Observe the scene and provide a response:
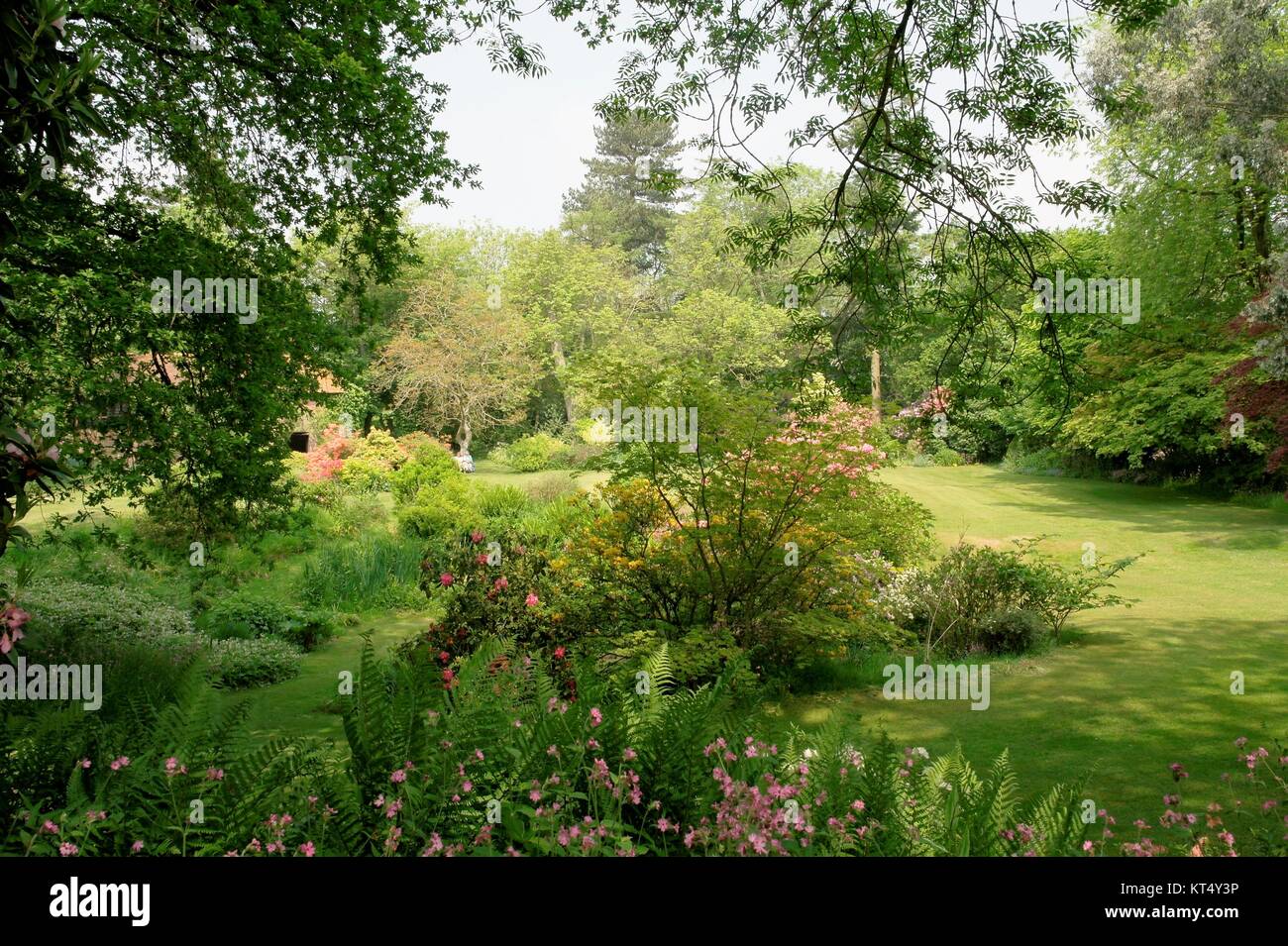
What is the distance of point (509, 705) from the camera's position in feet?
14.3

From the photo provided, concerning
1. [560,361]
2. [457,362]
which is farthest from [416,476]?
[560,361]

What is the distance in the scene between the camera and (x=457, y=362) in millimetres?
25938

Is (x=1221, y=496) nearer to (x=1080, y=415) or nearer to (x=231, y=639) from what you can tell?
(x=1080, y=415)

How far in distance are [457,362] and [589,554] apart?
1863 cm

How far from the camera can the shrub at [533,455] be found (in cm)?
2508

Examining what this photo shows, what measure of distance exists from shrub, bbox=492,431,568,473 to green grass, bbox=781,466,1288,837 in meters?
12.7

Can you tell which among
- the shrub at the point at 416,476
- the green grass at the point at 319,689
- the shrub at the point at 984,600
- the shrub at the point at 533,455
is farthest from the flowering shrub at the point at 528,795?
the shrub at the point at 533,455

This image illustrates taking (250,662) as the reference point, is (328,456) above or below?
above

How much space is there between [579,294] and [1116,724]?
2854 cm

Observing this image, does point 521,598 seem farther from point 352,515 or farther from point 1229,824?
point 352,515

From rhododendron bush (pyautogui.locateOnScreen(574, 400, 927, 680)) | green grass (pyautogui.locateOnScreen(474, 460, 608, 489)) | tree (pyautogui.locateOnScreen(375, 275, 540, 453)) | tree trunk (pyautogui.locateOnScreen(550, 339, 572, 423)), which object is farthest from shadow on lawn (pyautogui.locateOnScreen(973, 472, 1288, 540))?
tree trunk (pyautogui.locateOnScreen(550, 339, 572, 423))

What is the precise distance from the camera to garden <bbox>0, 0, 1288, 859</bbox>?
3.28 meters

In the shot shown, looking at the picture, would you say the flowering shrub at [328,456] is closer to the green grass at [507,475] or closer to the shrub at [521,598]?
the green grass at [507,475]

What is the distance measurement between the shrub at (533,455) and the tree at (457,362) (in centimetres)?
110
